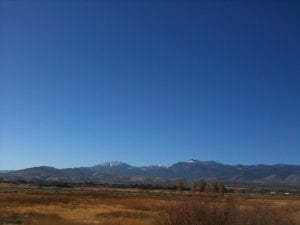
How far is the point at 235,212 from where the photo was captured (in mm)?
20078

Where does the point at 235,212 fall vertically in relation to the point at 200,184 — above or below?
below

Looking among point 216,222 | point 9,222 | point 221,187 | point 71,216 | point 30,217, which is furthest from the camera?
point 221,187

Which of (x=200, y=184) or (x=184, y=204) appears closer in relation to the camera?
(x=184, y=204)

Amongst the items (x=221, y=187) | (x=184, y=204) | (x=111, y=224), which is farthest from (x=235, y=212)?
(x=221, y=187)

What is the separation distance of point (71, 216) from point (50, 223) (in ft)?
22.9

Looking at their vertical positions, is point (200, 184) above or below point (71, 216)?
above

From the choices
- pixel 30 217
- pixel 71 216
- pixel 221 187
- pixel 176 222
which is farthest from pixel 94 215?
pixel 221 187

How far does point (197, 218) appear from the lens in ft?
64.6

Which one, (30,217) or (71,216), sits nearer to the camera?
(30,217)

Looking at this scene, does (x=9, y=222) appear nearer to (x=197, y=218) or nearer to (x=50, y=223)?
(x=50, y=223)

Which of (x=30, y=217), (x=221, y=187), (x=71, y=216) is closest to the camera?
(x=30, y=217)

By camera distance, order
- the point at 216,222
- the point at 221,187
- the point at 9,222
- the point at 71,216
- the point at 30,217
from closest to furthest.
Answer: the point at 216,222 < the point at 9,222 < the point at 30,217 < the point at 71,216 < the point at 221,187

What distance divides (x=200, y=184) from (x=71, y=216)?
410 feet

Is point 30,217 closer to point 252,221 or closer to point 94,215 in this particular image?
point 94,215
